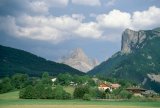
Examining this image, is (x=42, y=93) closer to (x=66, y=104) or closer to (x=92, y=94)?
(x=92, y=94)

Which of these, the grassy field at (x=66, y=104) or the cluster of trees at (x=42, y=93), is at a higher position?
the cluster of trees at (x=42, y=93)

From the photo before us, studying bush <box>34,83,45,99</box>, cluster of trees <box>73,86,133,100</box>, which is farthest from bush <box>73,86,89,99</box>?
bush <box>34,83,45,99</box>

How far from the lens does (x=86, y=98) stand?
16538 cm

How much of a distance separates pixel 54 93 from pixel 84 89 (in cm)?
1466

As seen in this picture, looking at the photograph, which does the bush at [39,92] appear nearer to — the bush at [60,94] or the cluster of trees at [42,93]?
the cluster of trees at [42,93]

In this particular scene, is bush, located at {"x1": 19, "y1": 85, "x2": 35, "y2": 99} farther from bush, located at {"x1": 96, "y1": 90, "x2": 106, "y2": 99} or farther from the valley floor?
the valley floor

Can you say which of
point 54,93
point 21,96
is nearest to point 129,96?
point 54,93

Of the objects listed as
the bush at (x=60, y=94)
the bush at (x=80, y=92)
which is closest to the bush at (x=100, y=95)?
the bush at (x=80, y=92)

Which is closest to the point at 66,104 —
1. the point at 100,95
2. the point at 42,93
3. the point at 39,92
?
the point at 42,93

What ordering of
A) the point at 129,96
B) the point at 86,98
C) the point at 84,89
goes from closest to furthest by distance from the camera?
the point at 86,98, the point at 84,89, the point at 129,96

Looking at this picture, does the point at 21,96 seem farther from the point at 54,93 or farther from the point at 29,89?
the point at 54,93

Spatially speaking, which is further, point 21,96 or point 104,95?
point 104,95

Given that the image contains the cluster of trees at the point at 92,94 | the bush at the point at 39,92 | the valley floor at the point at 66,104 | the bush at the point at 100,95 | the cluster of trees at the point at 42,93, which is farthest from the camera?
the bush at the point at 100,95

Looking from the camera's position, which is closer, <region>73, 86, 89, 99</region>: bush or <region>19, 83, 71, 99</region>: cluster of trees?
<region>19, 83, 71, 99</region>: cluster of trees
